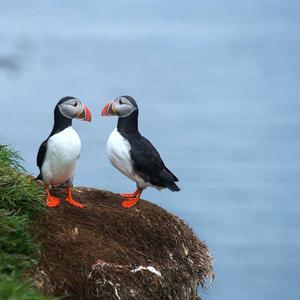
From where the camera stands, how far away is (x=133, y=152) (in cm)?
1012

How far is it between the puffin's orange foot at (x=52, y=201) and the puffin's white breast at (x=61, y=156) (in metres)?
0.21

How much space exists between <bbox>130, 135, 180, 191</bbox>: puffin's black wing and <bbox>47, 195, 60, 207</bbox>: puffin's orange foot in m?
0.90

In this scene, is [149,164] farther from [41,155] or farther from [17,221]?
[17,221]

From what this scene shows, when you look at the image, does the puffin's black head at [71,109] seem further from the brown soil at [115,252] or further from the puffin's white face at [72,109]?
the brown soil at [115,252]

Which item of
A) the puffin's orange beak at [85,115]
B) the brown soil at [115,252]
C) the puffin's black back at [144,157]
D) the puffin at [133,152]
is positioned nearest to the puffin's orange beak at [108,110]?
the puffin at [133,152]

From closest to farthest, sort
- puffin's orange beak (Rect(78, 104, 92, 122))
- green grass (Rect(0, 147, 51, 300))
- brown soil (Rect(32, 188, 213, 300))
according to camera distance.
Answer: green grass (Rect(0, 147, 51, 300)) → brown soil (Rect(32, 188, 213, 300)) → puffin's orange beak (Rect(78, 104, 92, 122))

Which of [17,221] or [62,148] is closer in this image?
[17,221]

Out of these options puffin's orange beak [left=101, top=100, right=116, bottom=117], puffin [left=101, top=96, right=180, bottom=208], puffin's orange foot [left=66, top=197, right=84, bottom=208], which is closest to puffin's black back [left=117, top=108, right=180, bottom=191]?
puffin [left=101, top=96, right=180, bottom=208]

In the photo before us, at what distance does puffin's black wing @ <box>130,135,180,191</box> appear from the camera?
33.2 ft

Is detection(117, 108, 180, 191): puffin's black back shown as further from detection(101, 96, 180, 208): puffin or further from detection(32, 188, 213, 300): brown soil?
detection(32, 188, 213, 300): brown soil

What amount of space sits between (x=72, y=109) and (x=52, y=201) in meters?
0.99

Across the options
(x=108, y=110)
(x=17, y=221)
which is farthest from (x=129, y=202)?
(x=17, y=221)

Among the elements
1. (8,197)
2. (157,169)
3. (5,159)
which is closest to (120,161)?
(157,169)

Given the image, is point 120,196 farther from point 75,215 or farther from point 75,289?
point 75,289
